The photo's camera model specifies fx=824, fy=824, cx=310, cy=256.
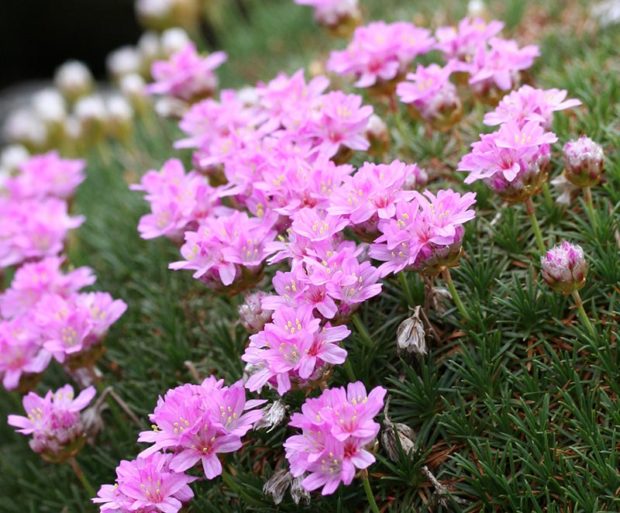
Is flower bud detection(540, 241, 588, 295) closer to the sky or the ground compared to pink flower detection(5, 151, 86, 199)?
closer to the ground

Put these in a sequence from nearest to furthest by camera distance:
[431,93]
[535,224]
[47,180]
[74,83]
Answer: [535,224] → [431,93] → [47,180] → [74,83]

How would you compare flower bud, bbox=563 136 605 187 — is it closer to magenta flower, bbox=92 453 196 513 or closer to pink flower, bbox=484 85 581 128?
pink flower, bbox=484 85 581 128

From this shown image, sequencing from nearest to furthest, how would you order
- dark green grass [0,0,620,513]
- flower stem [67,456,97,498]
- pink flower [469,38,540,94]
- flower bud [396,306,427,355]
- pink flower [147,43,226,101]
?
dark green grass [0,0,620,513]
flower bud [396,306,427,355]
flower stem [67,456,97,498]
pink flower [469,38,540,94]
pink flower [147,43,226,101]

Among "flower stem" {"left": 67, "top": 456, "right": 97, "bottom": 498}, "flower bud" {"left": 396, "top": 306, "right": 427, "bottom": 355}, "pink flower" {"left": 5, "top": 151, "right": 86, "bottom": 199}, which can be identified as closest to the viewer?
"flower bud" {"left": 396, "top": 306, "right": 427, "bottom": 355}

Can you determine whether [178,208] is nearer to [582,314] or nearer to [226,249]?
[226,249]

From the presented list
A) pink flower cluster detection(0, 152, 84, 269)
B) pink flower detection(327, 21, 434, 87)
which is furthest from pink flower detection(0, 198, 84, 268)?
pink flower detection(327, 21, 434, 87)

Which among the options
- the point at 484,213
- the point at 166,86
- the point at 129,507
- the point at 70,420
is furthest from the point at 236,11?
the point at 129,507

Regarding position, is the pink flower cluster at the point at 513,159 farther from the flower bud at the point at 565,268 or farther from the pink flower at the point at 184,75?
the pink flower at the point at 184,75

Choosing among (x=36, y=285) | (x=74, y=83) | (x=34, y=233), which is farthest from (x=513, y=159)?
(x=74, y=83)

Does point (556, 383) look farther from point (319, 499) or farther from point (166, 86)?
point (166, 86)
